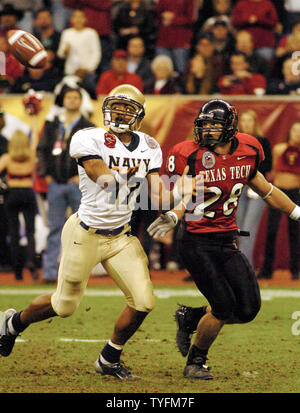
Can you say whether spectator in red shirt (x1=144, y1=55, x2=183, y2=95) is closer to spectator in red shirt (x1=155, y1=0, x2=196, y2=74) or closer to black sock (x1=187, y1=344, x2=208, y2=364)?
spectator in red shirt (x1=155, y1=0, x2=196, y2=74)

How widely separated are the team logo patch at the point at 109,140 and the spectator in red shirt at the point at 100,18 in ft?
22.0

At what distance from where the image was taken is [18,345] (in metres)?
5.97

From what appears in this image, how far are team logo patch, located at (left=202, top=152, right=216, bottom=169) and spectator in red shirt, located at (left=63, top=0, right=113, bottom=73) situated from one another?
6713 mm

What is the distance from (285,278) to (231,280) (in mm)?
4666

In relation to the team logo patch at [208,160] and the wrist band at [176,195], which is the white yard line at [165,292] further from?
the team logo patch at [208,160]

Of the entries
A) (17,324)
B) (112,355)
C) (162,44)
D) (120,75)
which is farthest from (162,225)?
(162,44)

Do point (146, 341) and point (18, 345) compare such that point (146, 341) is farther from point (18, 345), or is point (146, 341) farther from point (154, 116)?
point (154, 116)

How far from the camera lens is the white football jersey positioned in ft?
16.1

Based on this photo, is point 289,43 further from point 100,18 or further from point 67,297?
point 67,297

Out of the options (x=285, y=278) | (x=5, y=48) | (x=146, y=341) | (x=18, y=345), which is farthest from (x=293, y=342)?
(x=5, y=48)

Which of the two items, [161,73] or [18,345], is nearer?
Answer: [18,345]

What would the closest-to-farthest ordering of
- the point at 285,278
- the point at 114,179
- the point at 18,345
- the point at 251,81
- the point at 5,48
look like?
the point at 114,179, the point at 18,345, the point at 285,278, the point at 251,81, the point at 5,48

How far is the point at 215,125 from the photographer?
4.98m

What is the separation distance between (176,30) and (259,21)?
114 cm
